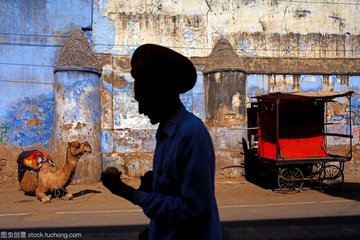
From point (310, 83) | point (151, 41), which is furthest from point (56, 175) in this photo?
point (310, 83)

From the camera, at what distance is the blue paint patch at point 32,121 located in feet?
45.0

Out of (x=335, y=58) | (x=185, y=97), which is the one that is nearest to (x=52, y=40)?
(x=185, y=97)

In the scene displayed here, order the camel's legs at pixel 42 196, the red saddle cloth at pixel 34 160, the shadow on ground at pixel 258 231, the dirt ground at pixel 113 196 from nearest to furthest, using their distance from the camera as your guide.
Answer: the shadow on ground at pixel 258 231 → the dirt ground at pixel 113 196 → the camel's legs at pixel 42 196 → the red saddle cloth at pixel 34 160

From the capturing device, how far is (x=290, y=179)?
11.8 m

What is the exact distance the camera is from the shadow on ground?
6.62 meters

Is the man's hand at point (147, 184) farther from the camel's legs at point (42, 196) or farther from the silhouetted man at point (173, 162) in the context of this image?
the camel's legs at point (42, 196)

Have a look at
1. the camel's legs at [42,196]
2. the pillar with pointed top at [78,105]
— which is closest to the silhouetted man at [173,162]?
the camel's legs at [42,196]

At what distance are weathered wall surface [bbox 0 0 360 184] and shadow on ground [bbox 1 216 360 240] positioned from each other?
6879 millimetres

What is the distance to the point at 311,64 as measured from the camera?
15953 millimetres

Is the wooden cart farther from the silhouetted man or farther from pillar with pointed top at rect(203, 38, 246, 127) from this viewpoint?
the silhouetted man

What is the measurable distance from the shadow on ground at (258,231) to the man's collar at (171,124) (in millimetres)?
4866

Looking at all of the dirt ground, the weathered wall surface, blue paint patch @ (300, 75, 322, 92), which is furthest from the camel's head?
blue paint patch @ (300, 75, 322, 92)

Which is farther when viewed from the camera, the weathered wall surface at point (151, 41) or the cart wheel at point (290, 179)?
the weathered wall surface at point (151, 41)

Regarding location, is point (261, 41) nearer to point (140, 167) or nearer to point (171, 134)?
point (140, 167)
